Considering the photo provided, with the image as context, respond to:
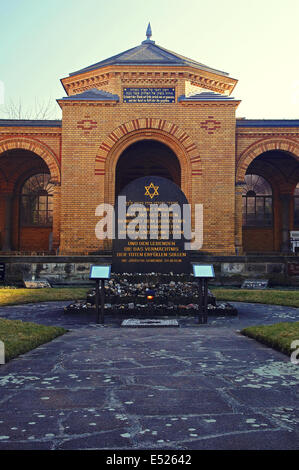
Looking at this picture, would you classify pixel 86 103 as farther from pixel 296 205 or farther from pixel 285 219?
pixel 296 205

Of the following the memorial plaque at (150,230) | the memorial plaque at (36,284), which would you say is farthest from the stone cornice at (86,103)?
the memorial plaque at (36,284)

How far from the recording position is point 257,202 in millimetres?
20672

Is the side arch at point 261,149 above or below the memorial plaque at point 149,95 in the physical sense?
below

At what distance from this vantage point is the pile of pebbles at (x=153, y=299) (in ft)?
27.0

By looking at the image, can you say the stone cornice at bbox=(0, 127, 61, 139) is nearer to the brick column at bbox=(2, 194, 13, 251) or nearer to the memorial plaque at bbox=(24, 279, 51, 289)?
the brick column at bbox=(2, 194, 13, 251)

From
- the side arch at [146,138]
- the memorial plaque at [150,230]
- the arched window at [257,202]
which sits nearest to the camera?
the memorial plaque at [150,230]

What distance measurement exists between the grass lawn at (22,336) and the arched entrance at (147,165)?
13902mm

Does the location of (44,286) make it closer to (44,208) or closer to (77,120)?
(77,120)

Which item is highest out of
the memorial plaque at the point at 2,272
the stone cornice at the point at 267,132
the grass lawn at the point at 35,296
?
the stone cornice at the point at 267,132

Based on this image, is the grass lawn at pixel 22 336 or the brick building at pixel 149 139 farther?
the brick building at pixel 149 139

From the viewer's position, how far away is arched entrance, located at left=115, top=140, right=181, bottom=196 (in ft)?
64.0

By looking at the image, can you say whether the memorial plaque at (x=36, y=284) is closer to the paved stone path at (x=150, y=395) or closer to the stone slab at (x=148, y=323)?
the stone slab at (x=148, y=323)

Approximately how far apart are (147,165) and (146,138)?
4064mm
